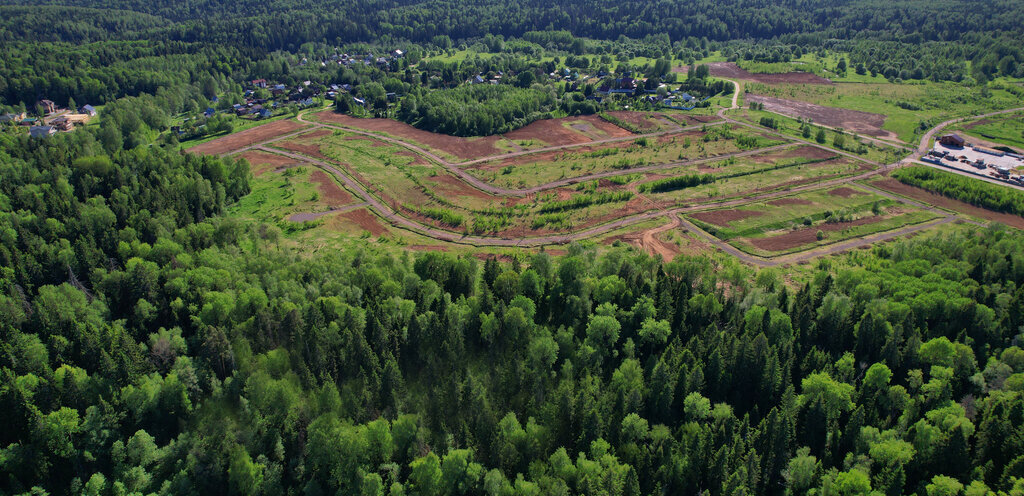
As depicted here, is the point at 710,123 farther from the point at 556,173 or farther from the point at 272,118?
the point at 272,118

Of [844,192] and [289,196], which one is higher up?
[289,196]

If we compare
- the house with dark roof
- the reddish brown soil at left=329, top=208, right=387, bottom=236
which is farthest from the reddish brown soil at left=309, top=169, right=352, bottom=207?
the house with dark roof

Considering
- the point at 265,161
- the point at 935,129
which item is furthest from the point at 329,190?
the point at 935,129

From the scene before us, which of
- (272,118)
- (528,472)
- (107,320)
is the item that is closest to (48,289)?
(107,320)

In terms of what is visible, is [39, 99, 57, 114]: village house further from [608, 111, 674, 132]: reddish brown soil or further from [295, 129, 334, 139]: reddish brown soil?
[608, 111, 674, 132]: reddish brown soil

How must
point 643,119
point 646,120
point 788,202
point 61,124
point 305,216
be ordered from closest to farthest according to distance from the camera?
point 305,216 → point 788,202 → point 61,124 → point 646,120 → point 643,119

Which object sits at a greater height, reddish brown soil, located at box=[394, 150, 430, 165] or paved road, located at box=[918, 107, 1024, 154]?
reddish brown soil, located at box=[394, 150, 430, 165]

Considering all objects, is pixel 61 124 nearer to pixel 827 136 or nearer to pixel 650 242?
pixel 650 242
